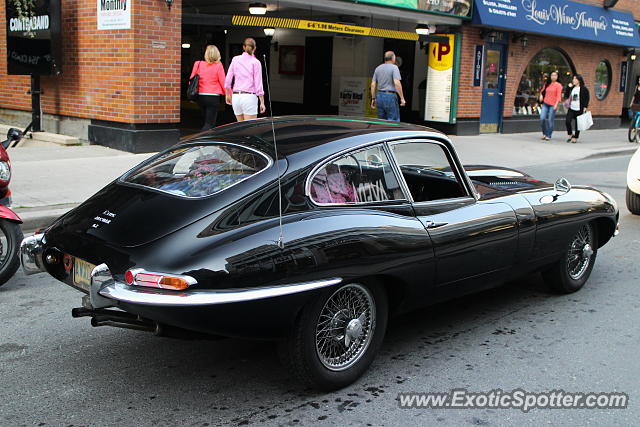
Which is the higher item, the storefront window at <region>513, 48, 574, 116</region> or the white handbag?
the storefront window at <region>513, 48, 574, 116</region>

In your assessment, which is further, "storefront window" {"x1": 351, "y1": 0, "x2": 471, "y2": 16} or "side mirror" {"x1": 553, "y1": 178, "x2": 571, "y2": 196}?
"storefront window" {"x1": 351, "y1": 0, "x2": 471, "y2": 16}

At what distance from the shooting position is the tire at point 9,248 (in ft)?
17.1

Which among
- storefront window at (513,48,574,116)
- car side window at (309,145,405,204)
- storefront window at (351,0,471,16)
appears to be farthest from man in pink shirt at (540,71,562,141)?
car side window at (309,145,405,204)

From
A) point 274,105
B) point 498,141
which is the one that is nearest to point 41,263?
point 498,141

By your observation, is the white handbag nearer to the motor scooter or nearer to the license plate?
the motor scooter

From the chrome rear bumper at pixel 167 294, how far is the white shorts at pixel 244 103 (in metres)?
8.63

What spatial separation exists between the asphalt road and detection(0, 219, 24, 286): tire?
0.19m

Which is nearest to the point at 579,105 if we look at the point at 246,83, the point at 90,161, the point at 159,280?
the point at 246,83

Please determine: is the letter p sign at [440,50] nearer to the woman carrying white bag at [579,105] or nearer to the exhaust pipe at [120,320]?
A: the woman carrying white bag at [579,105]

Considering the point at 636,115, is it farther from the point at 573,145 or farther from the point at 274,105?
the point at 274,105

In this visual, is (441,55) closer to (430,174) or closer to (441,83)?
(441,83)

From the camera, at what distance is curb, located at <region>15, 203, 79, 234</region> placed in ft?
23.9

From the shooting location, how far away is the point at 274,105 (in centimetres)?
2377

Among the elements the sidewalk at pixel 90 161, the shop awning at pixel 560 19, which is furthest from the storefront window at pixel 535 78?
the sidewalk at pixel 90 161
